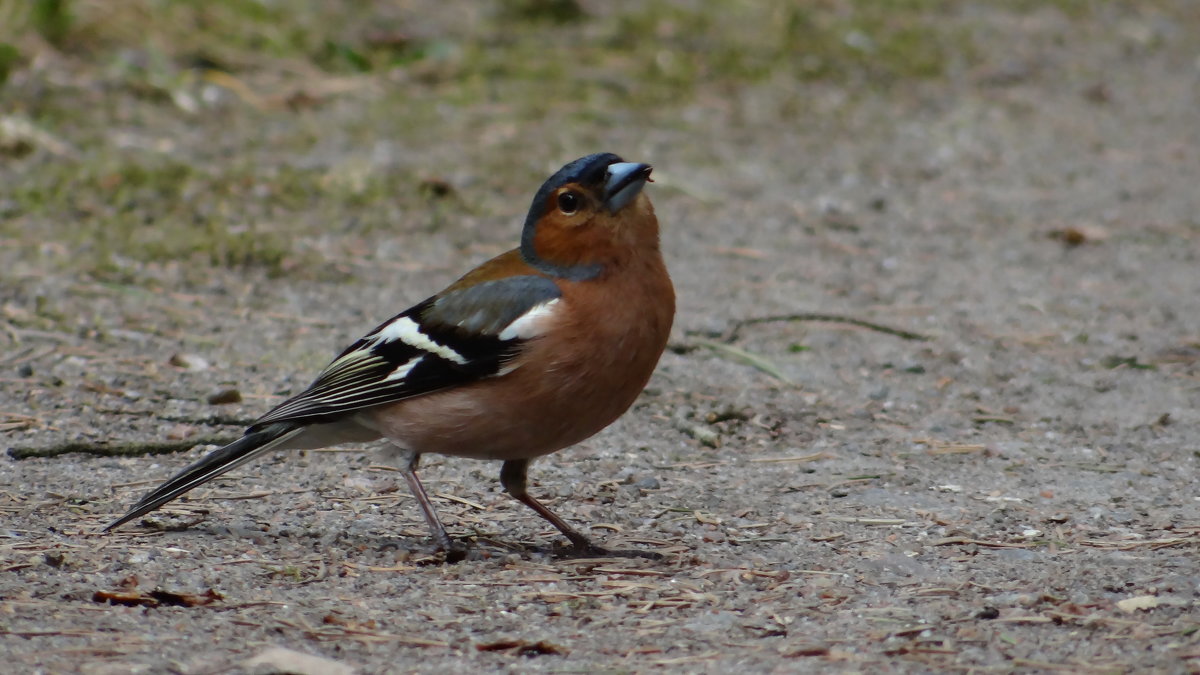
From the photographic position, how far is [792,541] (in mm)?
4223

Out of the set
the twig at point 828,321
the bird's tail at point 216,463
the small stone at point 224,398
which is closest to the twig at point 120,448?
the small stone at point 224,398

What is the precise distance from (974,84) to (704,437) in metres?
6.22

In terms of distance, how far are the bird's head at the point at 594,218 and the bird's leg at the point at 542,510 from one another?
62 cm

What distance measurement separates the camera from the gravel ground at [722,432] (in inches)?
136

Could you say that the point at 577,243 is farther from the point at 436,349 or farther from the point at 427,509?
the point at 427,509

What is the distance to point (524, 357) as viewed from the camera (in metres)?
3.95

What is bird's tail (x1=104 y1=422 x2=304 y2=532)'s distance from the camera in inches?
160

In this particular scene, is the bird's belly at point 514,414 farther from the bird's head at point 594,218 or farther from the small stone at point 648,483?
the small stone at point 648,483

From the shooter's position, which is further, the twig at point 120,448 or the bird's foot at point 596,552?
the twig at point 120,448

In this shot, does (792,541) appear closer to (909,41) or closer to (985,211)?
(985,211)

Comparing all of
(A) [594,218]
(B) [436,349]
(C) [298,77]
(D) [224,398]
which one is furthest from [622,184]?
(C) [298,77]

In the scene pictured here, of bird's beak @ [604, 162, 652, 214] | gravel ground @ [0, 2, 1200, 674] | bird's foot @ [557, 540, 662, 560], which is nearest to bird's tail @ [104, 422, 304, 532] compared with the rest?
gravel ground @ [0, 2, 1200, 674]

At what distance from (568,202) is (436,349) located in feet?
1.88

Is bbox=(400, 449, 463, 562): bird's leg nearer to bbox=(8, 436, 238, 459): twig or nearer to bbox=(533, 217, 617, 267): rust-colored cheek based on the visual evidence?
bbox=(533, 217, 617, 267): rust-colored cheek
